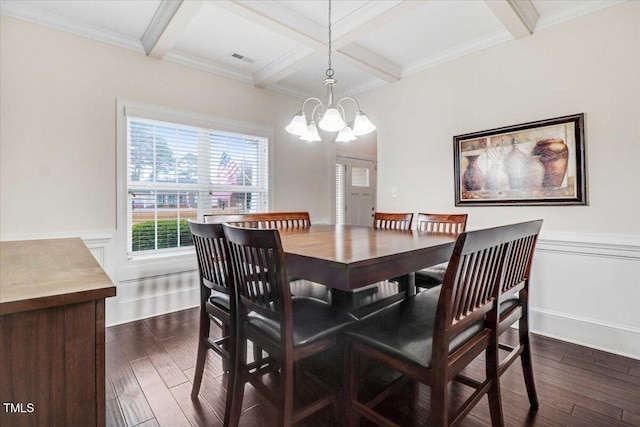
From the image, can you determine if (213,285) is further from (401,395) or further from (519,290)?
(519,290)

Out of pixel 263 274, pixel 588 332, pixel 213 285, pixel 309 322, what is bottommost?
pixel 588 332

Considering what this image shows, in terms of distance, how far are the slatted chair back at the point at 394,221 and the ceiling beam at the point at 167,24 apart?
2138 millimetres

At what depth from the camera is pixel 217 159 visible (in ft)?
11.4

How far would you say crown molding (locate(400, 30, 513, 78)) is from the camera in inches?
109

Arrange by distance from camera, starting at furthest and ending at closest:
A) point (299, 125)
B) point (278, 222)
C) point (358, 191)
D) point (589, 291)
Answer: point (358, 191), point (278, 222), point (589, 291), point (299, 125)

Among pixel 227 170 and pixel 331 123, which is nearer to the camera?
pixel 331 123

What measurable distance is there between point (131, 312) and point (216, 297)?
1716 mm

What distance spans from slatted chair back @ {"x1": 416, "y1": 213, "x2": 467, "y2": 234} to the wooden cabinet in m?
2.08

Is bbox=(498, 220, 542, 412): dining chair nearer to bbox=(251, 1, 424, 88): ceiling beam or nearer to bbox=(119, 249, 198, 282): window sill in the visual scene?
bbox=(251, 1, 424, 88): ceiling beam

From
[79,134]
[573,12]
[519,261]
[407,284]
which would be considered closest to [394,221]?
[407,284]

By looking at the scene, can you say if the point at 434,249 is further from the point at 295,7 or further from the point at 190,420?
the point at 295,7

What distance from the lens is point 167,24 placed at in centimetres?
240

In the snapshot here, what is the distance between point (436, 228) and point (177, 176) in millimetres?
2537

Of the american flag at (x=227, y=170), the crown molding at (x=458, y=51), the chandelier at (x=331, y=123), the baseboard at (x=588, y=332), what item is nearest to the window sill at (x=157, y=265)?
the american flag at (x=227, y=170)
